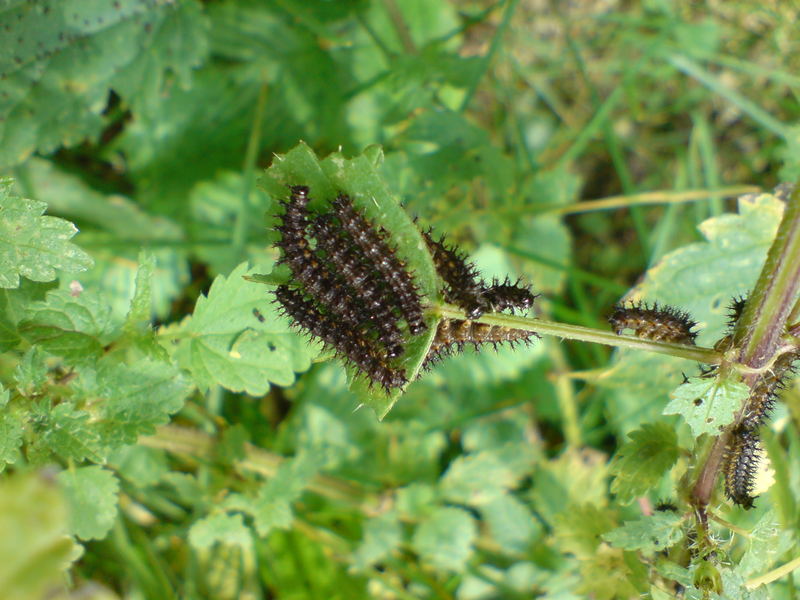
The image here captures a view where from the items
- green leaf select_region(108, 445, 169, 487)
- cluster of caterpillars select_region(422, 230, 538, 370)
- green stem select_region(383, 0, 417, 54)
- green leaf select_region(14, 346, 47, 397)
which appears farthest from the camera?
green stem select_region(383, 0, 417, 54)

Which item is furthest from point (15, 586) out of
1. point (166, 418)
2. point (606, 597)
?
point (606, 597)

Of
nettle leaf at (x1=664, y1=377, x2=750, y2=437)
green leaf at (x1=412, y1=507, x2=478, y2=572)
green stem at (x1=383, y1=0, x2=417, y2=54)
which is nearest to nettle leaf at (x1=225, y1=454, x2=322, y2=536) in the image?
green leaf at (x1=412, y1=507, x2=478, y2=572)

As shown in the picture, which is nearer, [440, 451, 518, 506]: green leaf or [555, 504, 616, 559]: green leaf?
[555, 504, 616, 559]: green leaf

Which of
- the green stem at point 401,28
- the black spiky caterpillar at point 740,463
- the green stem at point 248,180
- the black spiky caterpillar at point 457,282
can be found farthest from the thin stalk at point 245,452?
the green stem at point 401,28

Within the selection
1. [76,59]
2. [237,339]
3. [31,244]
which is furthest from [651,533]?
[76,59]

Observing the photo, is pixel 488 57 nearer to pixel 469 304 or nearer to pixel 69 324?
pixel 469 304

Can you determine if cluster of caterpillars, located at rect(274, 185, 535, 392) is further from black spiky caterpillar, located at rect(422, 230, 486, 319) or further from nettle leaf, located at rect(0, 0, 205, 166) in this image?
nettle leaf, located at rect(0, 0, 205, 166)

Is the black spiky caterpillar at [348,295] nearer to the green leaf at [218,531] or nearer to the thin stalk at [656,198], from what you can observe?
the green leaf at [218,531]
